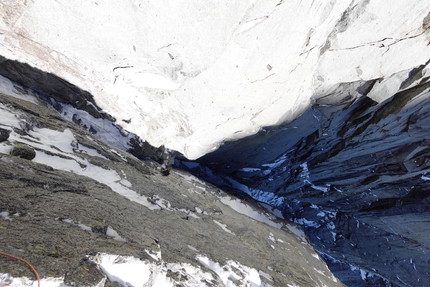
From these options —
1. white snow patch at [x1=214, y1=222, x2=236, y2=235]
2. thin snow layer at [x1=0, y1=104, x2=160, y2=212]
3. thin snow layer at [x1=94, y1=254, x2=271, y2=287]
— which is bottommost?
white snow patch at [x1=214, y1=222, x2=236, y2=235]

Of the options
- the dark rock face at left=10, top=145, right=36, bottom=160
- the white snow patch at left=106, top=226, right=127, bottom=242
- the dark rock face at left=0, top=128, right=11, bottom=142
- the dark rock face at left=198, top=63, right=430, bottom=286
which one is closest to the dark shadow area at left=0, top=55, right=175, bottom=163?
the dark rock face at left=0, top=128, right=11, bottom=142

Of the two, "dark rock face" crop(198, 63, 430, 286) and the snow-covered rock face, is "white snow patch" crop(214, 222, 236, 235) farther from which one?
"dark rock face" crop(198, 63, 430, 286)

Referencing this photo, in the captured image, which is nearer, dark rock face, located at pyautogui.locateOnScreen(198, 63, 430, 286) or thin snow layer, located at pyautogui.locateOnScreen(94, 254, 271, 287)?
thin snow layer, located at pyautogui.locateOnScreen(94, 254, 271, 287)

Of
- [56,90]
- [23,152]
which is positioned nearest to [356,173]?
[56,90]

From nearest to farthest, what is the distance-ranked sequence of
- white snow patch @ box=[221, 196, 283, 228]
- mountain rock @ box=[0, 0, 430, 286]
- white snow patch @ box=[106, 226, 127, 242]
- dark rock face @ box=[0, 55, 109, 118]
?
1. white snow patch @ box=[106, 226, 127, 242]
2. mountain rock @ box=[0, 0, 430, 286]
3. dark rock face @ box=[0, 55, 109, 118]
4. white snow patch @ box=[221, 196, 283, 228]

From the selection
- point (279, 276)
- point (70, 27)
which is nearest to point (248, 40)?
point (70, 27)

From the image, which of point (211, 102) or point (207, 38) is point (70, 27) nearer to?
point (207, 38)

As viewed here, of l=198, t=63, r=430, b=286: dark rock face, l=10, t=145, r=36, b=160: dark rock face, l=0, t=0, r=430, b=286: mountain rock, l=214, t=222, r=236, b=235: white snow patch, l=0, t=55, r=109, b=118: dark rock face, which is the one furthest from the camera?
l=198, t=63, r=430, b=286: dark rock face

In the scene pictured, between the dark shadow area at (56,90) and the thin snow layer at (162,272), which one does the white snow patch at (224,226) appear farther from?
the dark shadow area at (56,90)
